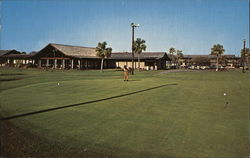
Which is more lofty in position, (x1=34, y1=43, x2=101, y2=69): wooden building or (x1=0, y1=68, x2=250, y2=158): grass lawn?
(x1=34, y1=43, x2=101, y2=69): wooden building

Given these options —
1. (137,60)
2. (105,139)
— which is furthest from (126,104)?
(137,60)

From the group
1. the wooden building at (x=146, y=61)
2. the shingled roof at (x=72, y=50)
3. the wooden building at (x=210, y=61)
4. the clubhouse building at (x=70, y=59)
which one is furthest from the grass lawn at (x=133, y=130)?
the wooden building at (x=210, y=61)

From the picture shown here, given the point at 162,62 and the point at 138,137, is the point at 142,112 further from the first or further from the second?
the point at 162,62

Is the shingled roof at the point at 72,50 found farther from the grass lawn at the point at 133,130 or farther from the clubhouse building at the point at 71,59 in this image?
the grass lawn at the point at 133,130

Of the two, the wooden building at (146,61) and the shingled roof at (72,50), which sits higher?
the shingled roof at (72,50)

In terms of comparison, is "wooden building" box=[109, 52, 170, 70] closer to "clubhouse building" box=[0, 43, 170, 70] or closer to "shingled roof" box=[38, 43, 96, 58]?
"clubhouse building" box=[0, 43, 170, 70]

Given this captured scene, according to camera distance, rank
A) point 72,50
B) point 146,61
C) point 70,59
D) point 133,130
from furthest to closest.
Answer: point 146,61
point 72,50
point 70,59
point 133,130

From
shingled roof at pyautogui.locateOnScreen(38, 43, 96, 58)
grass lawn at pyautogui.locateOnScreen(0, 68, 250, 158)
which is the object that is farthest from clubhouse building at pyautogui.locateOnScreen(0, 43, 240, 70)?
grass lawn at pyautogui.locateOnScreen(0, 68, 250, 158)

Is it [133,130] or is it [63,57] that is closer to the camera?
[133,130]

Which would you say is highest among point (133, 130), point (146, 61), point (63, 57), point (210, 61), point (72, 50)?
point (72, 50)

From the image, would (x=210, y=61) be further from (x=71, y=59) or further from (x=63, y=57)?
(x=63, y=57)

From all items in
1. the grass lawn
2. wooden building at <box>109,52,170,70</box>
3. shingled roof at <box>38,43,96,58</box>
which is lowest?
the grass lawn

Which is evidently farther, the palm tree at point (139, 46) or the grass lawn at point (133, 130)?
the palm tree at point (139, 46)

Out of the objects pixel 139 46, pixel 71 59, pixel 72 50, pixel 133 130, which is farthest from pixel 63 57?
pixel 133 130
